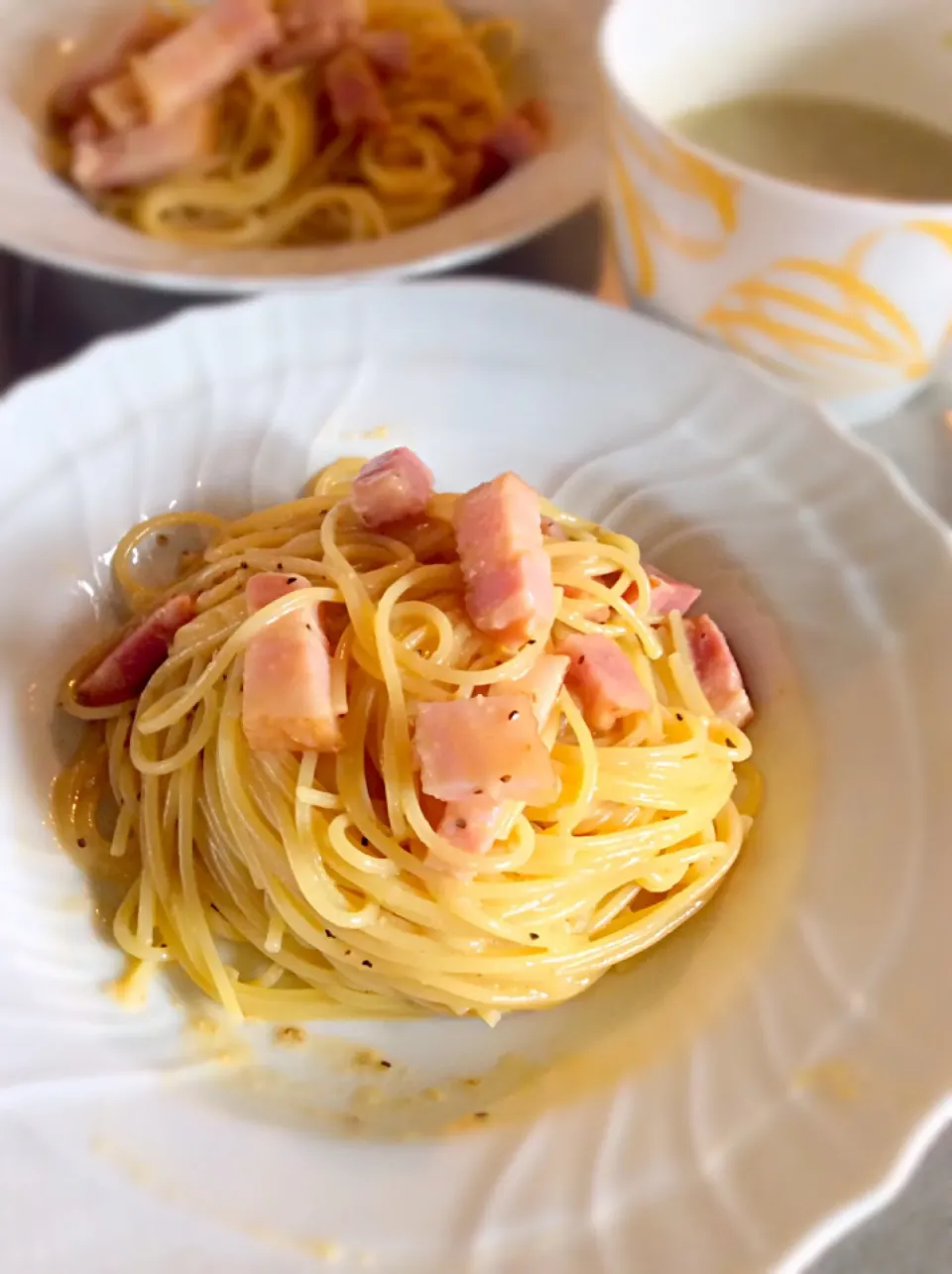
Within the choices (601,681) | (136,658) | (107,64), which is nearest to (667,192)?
(601,681)

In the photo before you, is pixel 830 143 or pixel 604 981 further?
pixel 830 143

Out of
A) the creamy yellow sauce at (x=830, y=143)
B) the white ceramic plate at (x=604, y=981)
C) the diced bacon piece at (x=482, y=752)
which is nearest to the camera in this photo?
the white ceramic plate at (x=604, y=981)

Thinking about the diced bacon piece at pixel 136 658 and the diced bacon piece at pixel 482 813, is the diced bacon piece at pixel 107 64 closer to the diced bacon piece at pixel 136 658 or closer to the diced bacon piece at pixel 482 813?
the diced bacon piece at pixel 136 658

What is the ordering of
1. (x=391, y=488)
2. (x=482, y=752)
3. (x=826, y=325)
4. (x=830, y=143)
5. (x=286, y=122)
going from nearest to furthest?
(x=482, y=752), (x=391, y=488), (x=826, y=325), (x=830, y=143), (x=286, y=122)

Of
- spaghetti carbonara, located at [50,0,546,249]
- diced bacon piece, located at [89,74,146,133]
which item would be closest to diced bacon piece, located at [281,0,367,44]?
spaghetti carbonara, located at [50,0,546,249]

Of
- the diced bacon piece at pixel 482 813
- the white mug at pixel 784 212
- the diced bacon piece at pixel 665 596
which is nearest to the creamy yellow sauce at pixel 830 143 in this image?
the white mug at pixel 784 212

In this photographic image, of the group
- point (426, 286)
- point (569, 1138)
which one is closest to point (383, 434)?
point (426, 286)

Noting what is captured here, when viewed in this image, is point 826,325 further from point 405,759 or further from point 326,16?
point 326,16
